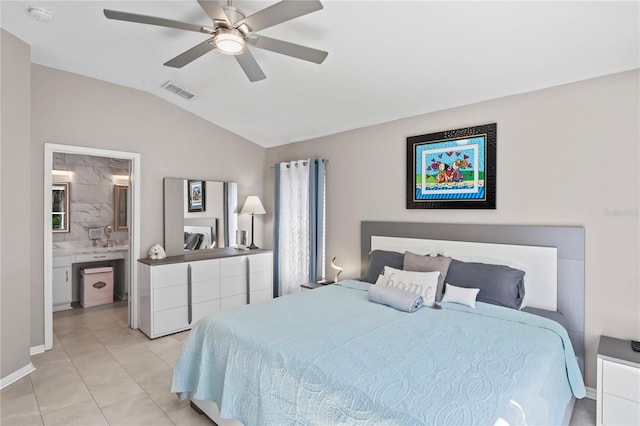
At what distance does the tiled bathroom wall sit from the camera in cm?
496

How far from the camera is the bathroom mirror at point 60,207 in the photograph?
15.9 ft

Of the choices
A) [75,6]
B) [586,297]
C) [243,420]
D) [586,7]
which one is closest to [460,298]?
[586,297]

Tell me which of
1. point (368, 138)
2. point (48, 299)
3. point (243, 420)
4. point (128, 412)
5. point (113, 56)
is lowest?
point (128, 412)

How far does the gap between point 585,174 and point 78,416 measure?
13.2 ft

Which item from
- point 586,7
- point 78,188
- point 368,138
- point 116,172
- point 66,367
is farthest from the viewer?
point 116,172

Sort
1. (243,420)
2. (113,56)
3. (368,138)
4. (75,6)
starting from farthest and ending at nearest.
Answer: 1. (368,138)
2. (113,56)
3. (75,6)
4. (243,420)

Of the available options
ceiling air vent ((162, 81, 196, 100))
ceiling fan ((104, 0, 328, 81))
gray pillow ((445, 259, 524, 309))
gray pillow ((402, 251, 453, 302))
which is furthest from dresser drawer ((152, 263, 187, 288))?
gray pillow ((445, 259, 524, 309))

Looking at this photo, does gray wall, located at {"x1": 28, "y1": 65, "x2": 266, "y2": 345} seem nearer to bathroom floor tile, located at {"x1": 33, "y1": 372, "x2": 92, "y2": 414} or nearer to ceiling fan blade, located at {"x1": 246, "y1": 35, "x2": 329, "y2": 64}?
bathroom floor tile, located at {"x1": 33, "y1": 372, "x2": 92, "y2": 414}

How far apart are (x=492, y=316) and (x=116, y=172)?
5.60 metres

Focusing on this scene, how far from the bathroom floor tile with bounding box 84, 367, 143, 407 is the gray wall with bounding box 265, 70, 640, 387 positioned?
3030 millimetres

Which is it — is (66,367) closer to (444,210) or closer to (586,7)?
(444,210)

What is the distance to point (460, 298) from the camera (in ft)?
8.57

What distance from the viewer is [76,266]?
4961mm

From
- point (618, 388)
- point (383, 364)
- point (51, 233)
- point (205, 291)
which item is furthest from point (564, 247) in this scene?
point (51, 233)
